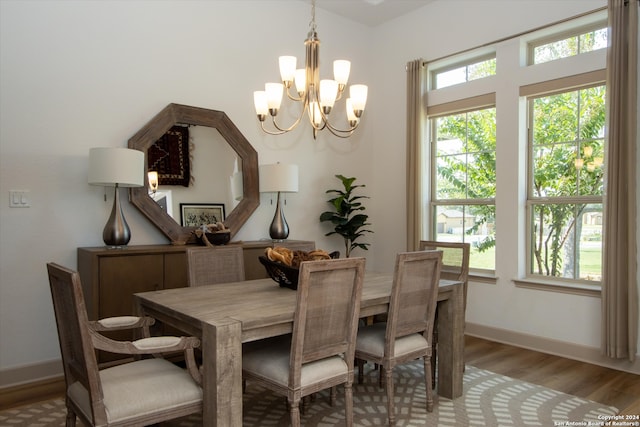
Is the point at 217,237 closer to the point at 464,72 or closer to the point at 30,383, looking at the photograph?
the point at 30,383

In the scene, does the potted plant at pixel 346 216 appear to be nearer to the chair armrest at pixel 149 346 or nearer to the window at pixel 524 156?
the window at pixel 524 156

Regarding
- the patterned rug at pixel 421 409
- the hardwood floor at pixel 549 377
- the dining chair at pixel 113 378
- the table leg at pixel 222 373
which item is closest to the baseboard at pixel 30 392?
the hardwood floor at pixel 549 377

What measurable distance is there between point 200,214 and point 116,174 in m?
0.94

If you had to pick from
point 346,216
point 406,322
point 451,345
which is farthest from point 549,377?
point 346,216

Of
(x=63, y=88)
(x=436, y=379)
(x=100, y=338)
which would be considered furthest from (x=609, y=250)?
(x=63, y=88)

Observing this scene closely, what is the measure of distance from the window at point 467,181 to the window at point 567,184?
40cm

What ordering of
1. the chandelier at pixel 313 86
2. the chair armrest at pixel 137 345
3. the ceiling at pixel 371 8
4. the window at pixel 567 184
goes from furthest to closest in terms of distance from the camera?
1. the ceiling at pixel 371 8
2. the window at pixel 567 184
3. the chandelier at pixel 313 86
4. the chair armrest at pixel 137 345

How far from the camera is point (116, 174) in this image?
3.24 metres

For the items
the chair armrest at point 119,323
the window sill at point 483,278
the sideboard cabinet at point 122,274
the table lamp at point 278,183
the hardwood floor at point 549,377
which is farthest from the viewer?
the window sill at point 483,278

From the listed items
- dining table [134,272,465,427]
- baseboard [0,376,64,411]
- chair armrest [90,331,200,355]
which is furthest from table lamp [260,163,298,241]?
chair armrest [90,331,200,355]

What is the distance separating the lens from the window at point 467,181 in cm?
454

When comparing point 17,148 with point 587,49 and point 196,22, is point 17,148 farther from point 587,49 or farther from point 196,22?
point 587,49

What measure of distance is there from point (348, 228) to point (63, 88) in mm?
2900

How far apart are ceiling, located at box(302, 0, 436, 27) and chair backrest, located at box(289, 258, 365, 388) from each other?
3.61 meters
